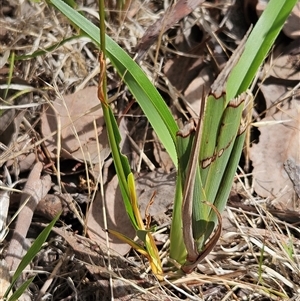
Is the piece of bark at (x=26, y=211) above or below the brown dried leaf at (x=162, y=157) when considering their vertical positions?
below

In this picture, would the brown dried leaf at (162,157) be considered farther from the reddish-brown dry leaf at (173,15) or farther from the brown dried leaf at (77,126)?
the reddish-brown dry leaf at (173,15)

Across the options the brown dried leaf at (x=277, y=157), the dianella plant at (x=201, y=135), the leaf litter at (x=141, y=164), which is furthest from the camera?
the brown dried leaf at (x=277, y=157)

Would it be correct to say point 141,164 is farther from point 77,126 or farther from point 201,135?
point 201,135

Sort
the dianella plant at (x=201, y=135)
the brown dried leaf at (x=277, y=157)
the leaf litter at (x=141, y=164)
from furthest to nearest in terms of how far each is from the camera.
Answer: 1. the brown dried leaf at (x=277, y=157)
2. the leaf litter at (x=141, y=164)
3. the dianella plant at (x=201, y=135)

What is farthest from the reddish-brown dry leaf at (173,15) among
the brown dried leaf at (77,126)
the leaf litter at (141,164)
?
the brown dried leaf at (77,126)

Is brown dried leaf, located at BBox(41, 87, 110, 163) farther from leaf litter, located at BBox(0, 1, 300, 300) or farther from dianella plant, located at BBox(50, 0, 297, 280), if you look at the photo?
dianella plant, located at BBox(50, 0, 297, 280)

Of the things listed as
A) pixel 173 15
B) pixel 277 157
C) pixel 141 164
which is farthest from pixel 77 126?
pixel 277 157
